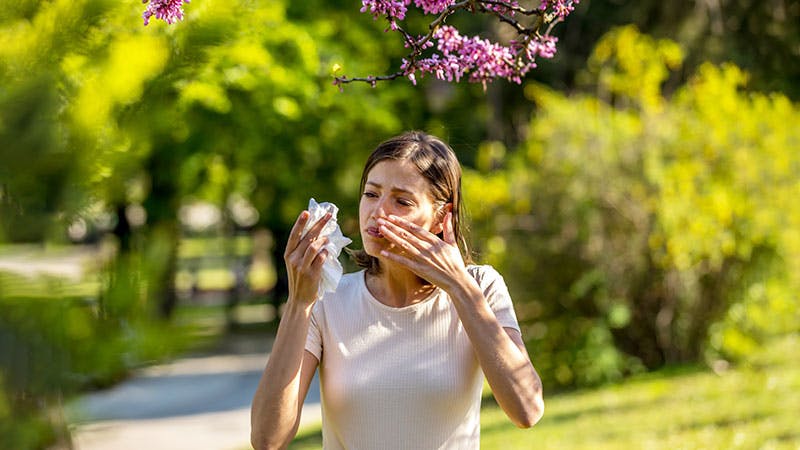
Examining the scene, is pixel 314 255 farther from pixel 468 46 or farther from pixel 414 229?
pixel 468 46

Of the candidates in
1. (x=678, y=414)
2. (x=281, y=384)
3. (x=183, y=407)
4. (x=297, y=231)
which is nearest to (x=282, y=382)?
(x=281, y=384)

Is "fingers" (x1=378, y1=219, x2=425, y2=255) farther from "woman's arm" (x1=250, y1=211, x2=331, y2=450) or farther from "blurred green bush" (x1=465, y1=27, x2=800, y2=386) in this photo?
"blurred green bush" (x1=465, y1=27, x2=800, y2=386)

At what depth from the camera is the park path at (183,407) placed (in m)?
0.98

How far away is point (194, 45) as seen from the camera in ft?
3.45

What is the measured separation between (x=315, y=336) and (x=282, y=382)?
0.22 meters

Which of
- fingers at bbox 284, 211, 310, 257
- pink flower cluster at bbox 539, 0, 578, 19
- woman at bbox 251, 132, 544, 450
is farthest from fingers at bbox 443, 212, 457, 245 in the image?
pink flower cluster at bbox 539, 0, 578, 19

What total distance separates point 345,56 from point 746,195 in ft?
22.2

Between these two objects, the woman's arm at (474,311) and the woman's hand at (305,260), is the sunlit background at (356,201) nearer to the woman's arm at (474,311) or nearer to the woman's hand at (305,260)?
the woman's hand at (305,260)

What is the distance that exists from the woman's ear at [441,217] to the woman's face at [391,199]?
0.19ft

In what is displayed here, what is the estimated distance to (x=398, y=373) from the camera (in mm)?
2322

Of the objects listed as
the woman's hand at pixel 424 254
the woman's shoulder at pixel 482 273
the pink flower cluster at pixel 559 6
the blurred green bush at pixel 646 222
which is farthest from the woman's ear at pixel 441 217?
the blurred green bush at pixel 646 222

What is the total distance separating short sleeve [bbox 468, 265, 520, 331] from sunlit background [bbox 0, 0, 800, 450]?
0.53m

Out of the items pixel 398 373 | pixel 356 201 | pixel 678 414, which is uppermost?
pixel 398 373

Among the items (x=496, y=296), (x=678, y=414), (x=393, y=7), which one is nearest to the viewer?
(x=496, y=296)
